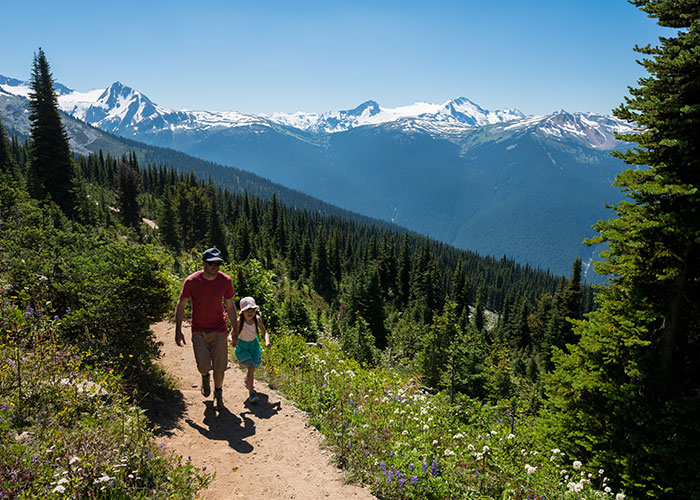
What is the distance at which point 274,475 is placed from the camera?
528cm

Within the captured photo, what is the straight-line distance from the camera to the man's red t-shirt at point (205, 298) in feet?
21.6

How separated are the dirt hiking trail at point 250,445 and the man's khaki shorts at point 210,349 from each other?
34.1 inches

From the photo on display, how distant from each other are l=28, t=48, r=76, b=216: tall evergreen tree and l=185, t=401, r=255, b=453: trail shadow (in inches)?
Result: 1243

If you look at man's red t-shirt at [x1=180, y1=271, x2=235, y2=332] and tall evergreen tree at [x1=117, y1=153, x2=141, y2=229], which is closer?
man's red t-shirt at [x1=180, y1=271, x2=235, y2=332]

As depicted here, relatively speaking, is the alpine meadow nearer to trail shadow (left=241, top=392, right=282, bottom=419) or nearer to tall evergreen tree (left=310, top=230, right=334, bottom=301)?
trail shadow (left=241, top=392, right=282, bottom=419)

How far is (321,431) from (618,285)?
7422mm

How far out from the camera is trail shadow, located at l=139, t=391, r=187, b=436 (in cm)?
584

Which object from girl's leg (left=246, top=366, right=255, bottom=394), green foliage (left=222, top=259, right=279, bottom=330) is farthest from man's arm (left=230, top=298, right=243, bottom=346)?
green foliage (left=222, top=259, right=279, bottom=330)

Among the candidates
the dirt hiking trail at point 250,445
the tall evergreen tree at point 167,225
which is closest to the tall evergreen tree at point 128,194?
the tall evergreen tree at point 167,225

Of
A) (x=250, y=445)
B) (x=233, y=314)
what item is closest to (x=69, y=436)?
(x=250, y=445)

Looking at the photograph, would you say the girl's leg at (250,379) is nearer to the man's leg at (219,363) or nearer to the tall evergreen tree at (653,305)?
the man's leg at (219,363)

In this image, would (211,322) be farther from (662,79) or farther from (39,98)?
(39,98)

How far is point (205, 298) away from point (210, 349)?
112 cm

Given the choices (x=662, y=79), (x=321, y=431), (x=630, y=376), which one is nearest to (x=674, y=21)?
(x=662, y=79)
